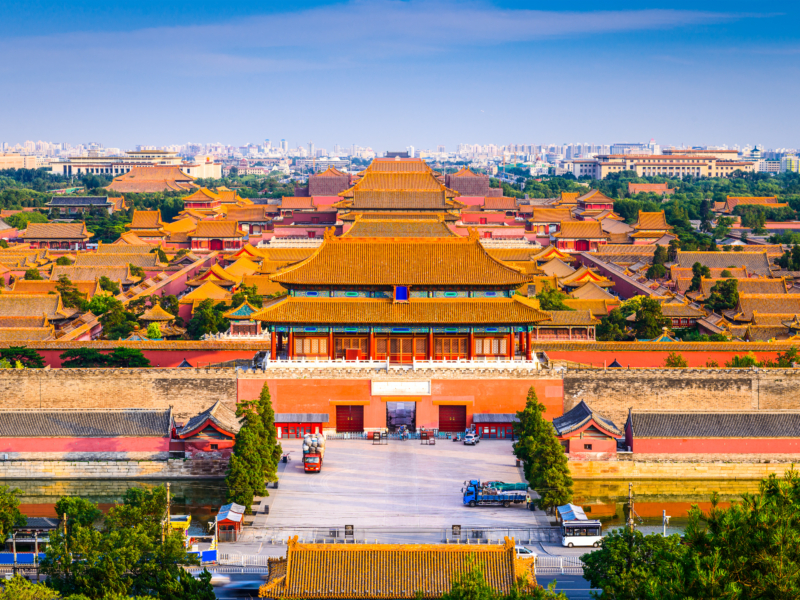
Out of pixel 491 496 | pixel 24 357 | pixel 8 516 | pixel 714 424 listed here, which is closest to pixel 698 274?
pixel 714 424

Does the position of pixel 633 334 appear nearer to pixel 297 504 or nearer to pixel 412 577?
pixel 297 504

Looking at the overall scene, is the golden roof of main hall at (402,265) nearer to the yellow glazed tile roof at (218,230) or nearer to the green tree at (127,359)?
the green tree at (127,359)

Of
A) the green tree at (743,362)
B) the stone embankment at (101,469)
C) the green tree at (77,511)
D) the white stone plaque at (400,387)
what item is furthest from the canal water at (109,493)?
the green tree at (743,362)

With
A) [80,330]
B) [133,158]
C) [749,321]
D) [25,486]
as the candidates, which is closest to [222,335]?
[80,330]

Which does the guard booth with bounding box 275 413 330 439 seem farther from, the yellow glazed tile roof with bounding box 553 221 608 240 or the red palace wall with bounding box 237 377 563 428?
the yellow glazed tile roof with bounding box 553 221 608 240

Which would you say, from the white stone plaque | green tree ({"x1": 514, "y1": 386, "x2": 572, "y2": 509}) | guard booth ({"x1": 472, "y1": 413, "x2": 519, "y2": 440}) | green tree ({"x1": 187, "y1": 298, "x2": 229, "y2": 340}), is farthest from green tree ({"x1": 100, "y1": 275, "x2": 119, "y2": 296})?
green tree ({"x1": 514, "y1": 386, "x2": 572, "y2": 509})

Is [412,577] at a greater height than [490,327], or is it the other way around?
[490,327]
